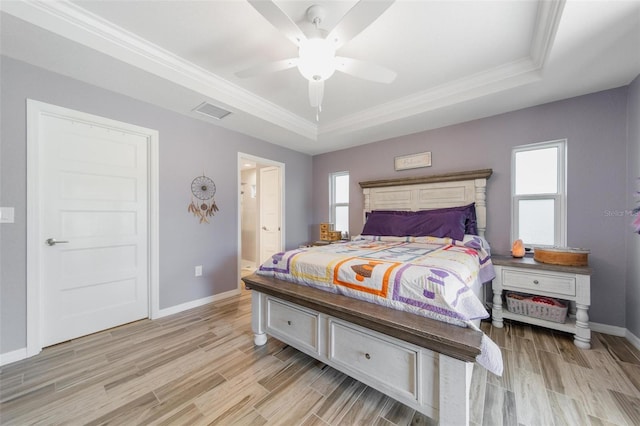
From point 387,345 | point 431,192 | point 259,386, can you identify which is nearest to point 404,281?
point 387,345

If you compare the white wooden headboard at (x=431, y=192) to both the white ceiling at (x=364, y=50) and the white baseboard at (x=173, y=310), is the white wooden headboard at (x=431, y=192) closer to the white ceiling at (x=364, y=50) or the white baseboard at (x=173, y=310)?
the white ceiling at (x=364, y=50)

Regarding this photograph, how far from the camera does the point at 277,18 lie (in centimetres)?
138

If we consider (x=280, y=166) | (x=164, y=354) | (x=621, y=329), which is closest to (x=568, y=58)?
(x=621, y=329)

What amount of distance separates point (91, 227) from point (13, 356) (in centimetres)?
110

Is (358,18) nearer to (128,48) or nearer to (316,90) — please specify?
(316,90)

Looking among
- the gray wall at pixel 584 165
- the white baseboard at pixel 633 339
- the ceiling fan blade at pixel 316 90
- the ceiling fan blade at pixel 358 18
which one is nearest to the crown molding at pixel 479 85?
the gray wall at pixel 584 165

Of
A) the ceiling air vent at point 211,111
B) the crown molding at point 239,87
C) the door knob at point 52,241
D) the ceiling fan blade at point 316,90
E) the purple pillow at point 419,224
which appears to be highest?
the crown molding at point 239,87

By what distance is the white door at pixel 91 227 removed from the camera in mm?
2082

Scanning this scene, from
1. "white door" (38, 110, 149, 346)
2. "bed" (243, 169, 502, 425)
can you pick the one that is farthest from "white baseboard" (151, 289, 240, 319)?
"bed" (243, 169, 502, 425)

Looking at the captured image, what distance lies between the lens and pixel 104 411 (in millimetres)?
1405

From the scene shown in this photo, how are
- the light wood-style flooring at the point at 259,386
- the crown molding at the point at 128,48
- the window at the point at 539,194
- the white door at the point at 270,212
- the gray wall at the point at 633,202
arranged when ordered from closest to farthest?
the light wood-style flooring at the point at 259,386 < the crown molding at the point at 128,48 < the gray wall at the point at 633,202 < the window at the point at 539,194 < the white door at the point at 270,212

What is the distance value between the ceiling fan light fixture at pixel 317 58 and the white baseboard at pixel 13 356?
313 centimetres

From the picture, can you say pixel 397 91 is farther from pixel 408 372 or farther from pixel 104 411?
pixel 104 411

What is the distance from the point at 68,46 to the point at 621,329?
525 centimetres
